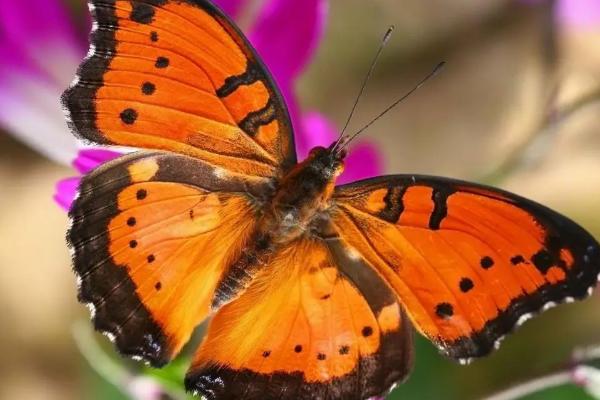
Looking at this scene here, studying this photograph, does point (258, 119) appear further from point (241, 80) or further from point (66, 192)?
point (66, 192)

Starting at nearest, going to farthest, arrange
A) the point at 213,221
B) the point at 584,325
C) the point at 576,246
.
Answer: the point at 576,246 < the point at 213,221 < the point at 584,325

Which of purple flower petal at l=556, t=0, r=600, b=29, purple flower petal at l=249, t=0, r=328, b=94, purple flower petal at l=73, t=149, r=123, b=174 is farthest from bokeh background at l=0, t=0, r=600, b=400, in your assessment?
purple flower petal at l=73, t=149, r=123, b=174

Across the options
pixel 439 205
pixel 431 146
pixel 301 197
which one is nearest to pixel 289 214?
pixel 301 197

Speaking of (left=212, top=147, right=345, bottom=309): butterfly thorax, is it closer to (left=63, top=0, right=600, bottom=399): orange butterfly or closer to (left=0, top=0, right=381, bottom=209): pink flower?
(left=63, top=0, right=600, bottom=399): orange butterfly

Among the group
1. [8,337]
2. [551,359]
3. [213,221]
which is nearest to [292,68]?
[213,221]

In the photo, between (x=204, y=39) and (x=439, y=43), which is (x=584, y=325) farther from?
(x=204, y=39)
